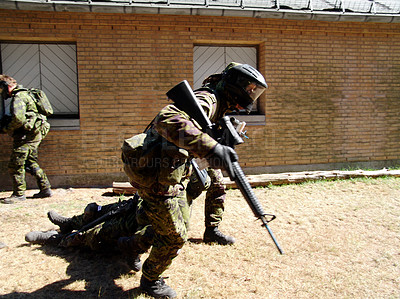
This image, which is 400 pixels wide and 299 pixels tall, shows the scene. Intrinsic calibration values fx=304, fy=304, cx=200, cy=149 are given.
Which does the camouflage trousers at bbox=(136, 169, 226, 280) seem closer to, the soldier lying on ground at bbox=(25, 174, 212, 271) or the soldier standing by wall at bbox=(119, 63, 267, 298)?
the soldier standing by wall at bbox=(119, 63, 267, 298)

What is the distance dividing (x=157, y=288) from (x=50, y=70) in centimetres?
529

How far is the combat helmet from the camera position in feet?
8.17

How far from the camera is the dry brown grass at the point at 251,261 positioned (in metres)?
2.64

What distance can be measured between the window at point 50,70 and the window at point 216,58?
2.52m

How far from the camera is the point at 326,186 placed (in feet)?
19.2

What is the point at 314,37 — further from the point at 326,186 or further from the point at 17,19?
the point at 17,19

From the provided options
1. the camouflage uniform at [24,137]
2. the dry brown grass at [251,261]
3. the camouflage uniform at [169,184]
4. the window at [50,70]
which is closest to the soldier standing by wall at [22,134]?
the camouflage uniform at [24,137]

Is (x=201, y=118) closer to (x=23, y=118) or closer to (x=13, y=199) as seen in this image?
(x=23, y=118)

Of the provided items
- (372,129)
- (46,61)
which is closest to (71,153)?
(46,61)

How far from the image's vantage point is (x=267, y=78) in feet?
21.1

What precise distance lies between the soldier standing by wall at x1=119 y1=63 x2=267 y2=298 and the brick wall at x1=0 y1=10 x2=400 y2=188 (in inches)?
138

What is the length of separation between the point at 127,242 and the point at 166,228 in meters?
0.70

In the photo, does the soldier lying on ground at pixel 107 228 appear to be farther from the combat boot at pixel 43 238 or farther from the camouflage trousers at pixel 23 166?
the camouflage trousers at pixel 23 166

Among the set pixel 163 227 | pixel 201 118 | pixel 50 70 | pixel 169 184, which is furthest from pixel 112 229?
pixel 50 70
